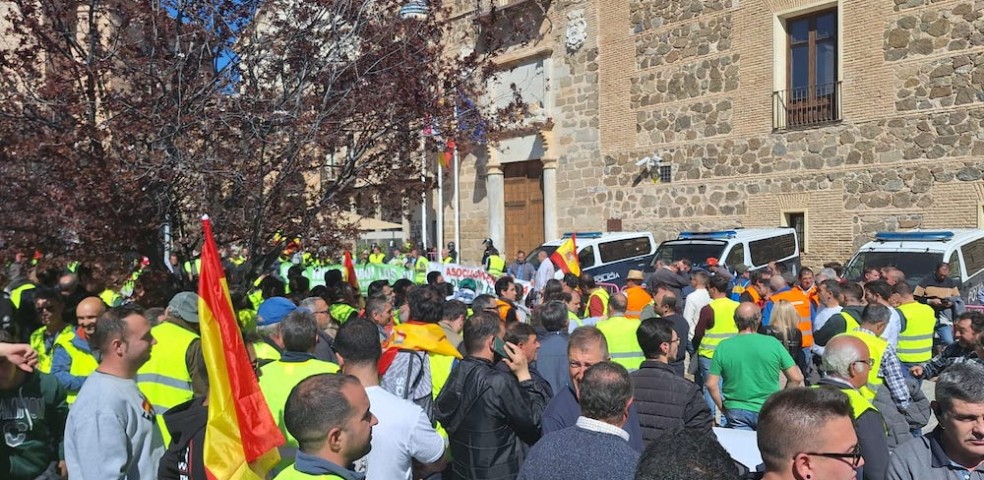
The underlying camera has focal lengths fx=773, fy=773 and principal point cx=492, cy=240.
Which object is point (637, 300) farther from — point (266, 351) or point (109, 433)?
point (109, 433)

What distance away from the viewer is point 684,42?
19.9 meters

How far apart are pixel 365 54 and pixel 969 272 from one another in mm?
10779

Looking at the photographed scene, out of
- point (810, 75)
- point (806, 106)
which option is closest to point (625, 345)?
point (806, 106)

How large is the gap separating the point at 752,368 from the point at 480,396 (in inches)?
96.8

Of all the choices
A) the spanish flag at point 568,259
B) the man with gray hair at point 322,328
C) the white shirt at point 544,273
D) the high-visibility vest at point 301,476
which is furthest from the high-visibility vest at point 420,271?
the high-visibility vest at point 301,476

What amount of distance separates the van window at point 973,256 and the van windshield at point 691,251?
4134 mm

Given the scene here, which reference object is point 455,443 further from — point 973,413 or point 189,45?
point 189,45

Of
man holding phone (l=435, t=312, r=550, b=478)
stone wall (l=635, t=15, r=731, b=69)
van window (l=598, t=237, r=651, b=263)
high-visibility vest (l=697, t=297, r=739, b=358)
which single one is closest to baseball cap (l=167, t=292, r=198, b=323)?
man holding phone (l=435, t=312, r=550, b=478)

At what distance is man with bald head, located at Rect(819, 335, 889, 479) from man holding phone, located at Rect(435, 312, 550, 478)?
5.38ft

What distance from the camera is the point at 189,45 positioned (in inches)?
285

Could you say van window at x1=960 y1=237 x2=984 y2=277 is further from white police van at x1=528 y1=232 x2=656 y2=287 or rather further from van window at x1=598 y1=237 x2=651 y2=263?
van window at x1=598 y1=237 x2=651 y2=263

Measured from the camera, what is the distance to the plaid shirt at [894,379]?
17.2 ft

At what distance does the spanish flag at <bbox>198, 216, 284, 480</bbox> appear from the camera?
334 cm

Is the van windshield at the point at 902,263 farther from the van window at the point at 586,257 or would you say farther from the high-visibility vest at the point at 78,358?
the high-visibility vest at the point at 78,358
